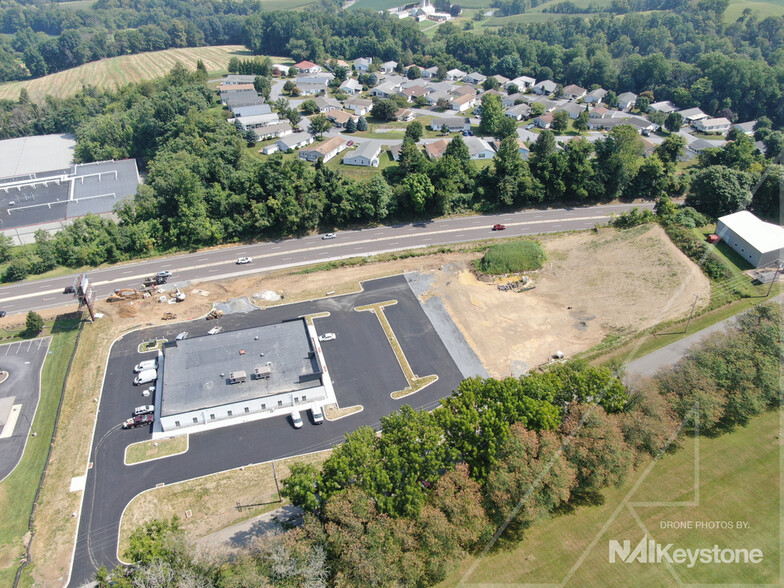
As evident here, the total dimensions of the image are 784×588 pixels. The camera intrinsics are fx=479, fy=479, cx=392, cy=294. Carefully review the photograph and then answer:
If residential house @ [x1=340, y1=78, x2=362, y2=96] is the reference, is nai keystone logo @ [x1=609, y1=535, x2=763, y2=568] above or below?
below

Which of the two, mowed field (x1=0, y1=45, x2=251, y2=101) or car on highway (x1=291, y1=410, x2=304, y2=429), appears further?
mowed field (x1=0, y1=45, x2=251, y2=101)

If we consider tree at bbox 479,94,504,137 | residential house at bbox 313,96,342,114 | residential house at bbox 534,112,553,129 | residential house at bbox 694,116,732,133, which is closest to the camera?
tree at bbox 479,94,504,137

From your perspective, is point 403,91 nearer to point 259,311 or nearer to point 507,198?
point 507,198

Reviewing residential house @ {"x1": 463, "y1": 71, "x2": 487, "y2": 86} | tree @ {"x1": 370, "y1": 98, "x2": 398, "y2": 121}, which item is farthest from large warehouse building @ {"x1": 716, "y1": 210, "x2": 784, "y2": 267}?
residential house @ {"x1": 463, "y1": 71, "x2": 487, "y2": 86}

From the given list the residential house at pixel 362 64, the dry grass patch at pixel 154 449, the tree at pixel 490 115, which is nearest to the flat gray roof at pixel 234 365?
the dry grass patch at pixel 154 449

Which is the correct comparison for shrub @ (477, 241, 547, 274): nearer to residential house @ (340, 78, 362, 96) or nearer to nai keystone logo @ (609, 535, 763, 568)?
nai keystone logo @ (609, 535, 763, 568)

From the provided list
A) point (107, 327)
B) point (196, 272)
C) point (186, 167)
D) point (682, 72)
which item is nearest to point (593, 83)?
point (682, 72)

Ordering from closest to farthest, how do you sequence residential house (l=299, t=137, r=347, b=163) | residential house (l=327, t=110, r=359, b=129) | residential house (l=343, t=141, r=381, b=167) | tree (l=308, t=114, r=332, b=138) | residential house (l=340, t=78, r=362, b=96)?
residential house (l=343, t=141, r=381, b=167), residential house (l=299, t=137, r=347, b=163), tree (l=308, t=114, r=332, b=138), residential house (l=327, t=110, r=359, b=129), residential house (l=340, t=78, r=362, b=96)

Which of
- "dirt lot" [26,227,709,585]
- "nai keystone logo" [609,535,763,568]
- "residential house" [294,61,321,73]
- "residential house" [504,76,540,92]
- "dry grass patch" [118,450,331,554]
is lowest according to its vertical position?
"dry grass patch" [118,450,331,554]
